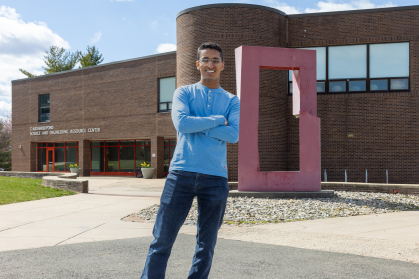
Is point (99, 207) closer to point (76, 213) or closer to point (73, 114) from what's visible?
point (76, 213)

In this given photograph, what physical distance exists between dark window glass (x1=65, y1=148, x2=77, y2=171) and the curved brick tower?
1465 cm

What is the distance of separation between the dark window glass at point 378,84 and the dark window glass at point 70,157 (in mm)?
20909

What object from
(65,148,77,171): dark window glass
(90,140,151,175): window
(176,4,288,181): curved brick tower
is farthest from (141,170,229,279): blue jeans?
(65,148,77,171): dark window glass

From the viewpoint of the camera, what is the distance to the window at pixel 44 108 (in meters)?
29.6

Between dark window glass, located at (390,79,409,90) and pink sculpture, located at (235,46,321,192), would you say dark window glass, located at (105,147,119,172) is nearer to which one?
dark window glass, located at (390,79,409,90)

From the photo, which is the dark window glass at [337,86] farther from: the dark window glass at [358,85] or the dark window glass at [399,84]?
the dark window glass at [399,84]

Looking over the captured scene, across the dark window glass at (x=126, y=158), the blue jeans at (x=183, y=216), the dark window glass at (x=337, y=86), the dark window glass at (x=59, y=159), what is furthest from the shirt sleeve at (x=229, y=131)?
the dark window glass at (x=59, y=159)

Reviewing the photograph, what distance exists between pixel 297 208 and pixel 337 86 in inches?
427

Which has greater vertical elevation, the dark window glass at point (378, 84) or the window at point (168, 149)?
the dark window glass at point (378, 84)

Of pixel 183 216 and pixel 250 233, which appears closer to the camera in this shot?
pixel 183 216

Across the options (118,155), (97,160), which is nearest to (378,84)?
(118,155)

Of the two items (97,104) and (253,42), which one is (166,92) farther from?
(253,42)

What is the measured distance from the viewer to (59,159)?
2975 cm

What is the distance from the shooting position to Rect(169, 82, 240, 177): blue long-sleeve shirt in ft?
8.63
